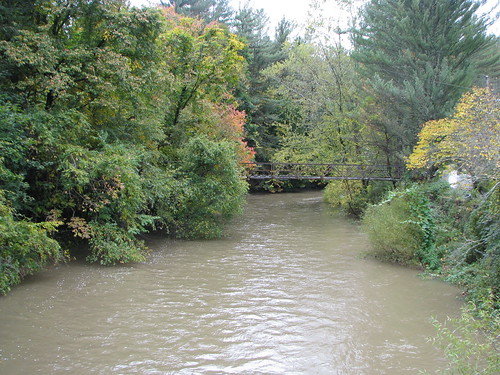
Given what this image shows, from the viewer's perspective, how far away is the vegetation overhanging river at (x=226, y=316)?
254 inches

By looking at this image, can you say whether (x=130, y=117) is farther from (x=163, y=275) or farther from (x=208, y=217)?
(x=163, y=275)

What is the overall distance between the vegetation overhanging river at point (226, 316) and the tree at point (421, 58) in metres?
6.32

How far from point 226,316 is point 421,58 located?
13165mm

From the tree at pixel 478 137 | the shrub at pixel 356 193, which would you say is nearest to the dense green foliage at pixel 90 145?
the shrub at pixel 356 193

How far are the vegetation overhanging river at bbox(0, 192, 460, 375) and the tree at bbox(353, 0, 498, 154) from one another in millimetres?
6317

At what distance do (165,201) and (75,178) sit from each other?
14.0 ft

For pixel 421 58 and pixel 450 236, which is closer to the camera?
pixel 450 236

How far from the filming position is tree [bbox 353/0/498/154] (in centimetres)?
1534

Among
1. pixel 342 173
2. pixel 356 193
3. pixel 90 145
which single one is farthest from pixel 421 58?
pixel 90 145

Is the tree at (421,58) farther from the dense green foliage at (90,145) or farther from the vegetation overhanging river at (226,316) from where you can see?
the dense green foliage at (90,145)

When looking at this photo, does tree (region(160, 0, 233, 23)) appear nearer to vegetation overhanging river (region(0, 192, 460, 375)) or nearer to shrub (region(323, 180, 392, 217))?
shrub (region(323, 180, 392, 217))

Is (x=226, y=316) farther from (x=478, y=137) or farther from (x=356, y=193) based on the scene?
(x=356, y=193)

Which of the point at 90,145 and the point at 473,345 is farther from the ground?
the point at 90,145

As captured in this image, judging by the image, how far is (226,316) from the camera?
27.2 feet
